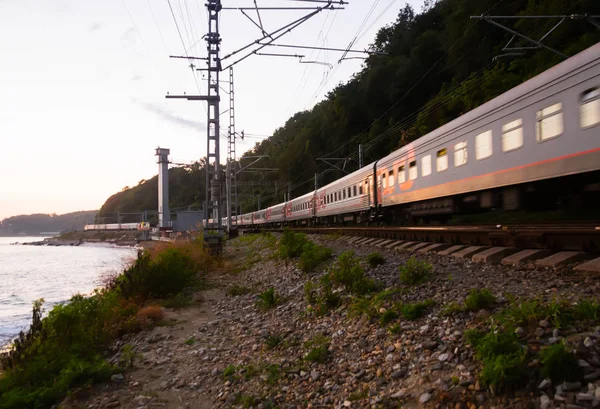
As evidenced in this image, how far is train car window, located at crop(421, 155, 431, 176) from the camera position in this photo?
571 inches

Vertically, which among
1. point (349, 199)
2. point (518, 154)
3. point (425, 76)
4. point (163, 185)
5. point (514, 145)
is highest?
point (425, 76)

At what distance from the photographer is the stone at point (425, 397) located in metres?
3.92

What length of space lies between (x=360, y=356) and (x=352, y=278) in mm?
2477

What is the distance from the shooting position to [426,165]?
1471 cm

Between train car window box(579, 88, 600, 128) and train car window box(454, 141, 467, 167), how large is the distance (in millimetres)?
4173

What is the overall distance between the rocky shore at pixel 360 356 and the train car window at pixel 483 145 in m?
3.51

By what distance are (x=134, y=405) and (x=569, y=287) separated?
5195mm

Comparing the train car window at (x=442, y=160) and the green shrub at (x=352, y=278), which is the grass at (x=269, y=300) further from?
the train car window at (x=442, y=160)

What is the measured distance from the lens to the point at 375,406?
4.17 metres

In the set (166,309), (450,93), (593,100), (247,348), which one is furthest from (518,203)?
(450,93)

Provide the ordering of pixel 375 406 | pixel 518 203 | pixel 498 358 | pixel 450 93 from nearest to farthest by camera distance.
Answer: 1. pixel 498 358
2. pixel 375 406
3. pixel 518 203
4. pixel 450 93

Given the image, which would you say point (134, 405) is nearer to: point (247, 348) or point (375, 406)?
point (247, 348)

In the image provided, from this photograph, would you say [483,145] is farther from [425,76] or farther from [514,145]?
[425,76]

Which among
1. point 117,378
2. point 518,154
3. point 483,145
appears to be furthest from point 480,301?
point 483,145
